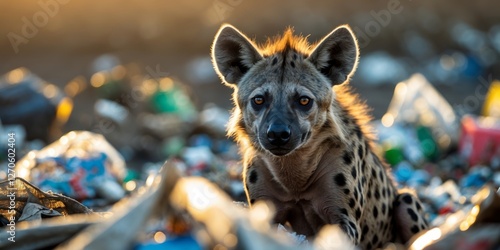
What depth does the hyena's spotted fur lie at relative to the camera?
397 cm

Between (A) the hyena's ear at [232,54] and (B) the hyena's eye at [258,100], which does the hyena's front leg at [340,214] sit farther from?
(A) the hyena's ear at [232,54]

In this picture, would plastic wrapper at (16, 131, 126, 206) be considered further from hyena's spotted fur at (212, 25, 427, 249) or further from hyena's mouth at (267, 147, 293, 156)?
hyena's mouth at (267, 147, 293, 156)

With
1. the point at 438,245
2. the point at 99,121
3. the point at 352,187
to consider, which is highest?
the point at 438,245

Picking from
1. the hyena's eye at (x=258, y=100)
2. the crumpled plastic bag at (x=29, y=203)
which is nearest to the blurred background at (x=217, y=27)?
the hyena's eye at (x=258, y=100)

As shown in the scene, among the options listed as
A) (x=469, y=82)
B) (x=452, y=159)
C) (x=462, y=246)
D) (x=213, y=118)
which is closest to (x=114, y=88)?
(x=213, y=118)

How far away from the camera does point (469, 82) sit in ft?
36.6

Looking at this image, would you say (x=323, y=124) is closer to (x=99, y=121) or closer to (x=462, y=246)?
(x=462, y=246)

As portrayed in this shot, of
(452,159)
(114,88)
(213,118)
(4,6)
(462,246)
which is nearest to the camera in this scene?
(462,246)

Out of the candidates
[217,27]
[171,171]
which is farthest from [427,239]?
[217,27]

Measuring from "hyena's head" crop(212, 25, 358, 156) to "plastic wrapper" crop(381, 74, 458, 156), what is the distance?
10.4ft

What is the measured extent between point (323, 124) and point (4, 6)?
10100mm

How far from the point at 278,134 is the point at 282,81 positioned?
372 mm

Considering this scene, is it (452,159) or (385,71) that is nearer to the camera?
(452,159)

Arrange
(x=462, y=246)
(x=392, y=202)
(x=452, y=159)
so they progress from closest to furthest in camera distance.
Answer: (x=462, y=246), (x=392, y=202), (x=452, y=159)
